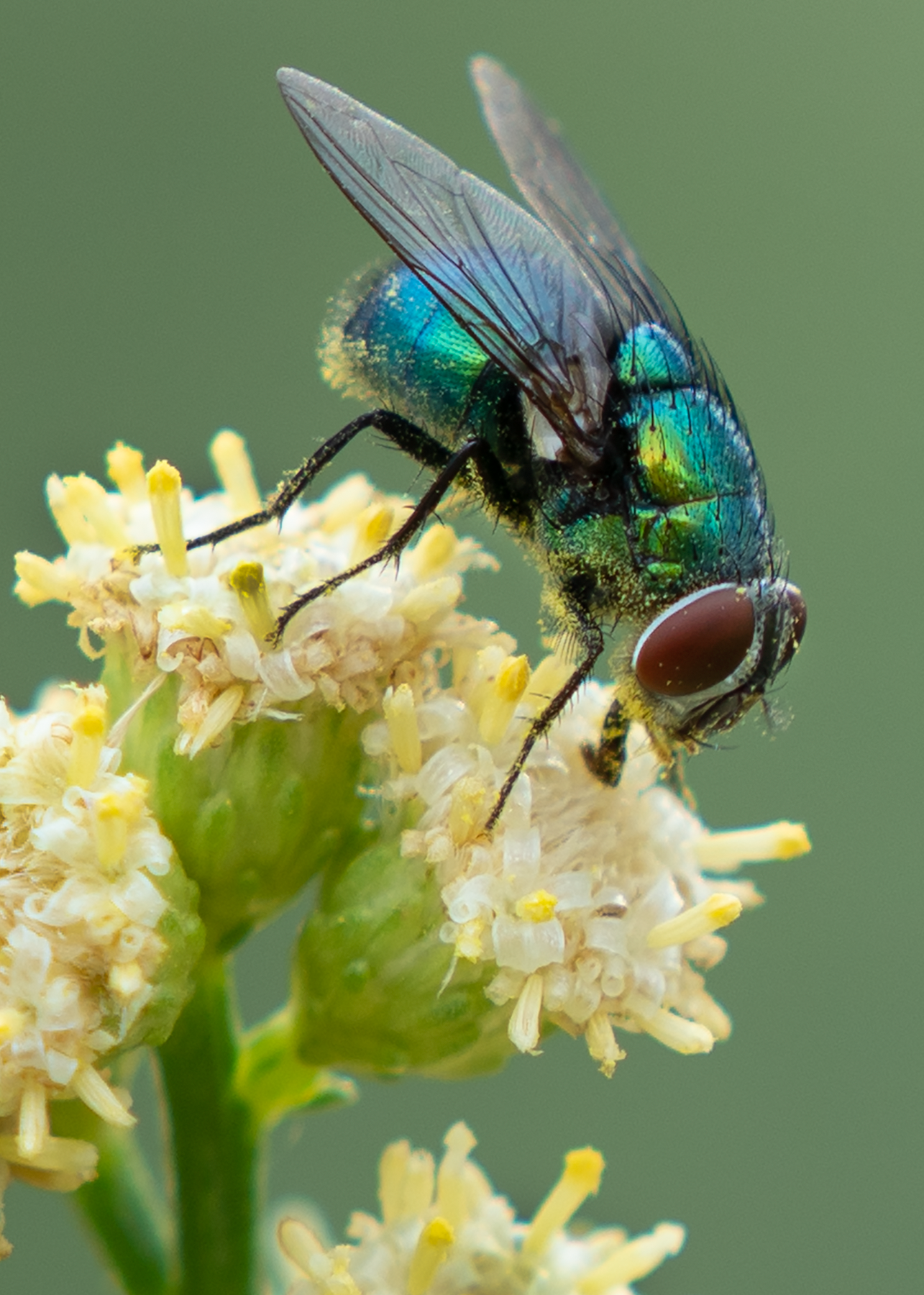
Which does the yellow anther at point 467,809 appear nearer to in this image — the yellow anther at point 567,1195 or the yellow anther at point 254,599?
the yellow anther at point 254,599

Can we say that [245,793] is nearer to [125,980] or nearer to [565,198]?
[125,980]

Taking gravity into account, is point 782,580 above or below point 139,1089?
above

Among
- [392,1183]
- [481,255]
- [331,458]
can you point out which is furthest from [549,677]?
[392,1183]

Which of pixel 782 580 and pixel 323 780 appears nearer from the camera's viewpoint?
pixel 323 780

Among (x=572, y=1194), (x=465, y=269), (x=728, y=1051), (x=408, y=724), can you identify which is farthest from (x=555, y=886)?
(x=728, y=1051)

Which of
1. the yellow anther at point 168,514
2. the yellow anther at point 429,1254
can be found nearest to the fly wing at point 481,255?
the yellow anther at point 168,514

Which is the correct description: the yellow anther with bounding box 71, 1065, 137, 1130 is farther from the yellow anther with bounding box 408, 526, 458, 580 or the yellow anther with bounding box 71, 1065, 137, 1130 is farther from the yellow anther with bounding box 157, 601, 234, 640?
the yellow anther with bounding box 408, 526, 458, 580

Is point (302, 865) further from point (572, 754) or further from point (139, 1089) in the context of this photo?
point (139, 1089)
